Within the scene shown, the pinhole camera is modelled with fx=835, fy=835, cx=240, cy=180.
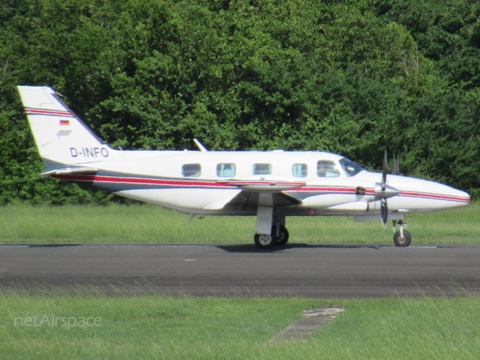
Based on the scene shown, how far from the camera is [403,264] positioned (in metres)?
14.9

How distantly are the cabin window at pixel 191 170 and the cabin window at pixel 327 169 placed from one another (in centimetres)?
263

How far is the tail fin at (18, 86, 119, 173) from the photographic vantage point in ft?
62.6

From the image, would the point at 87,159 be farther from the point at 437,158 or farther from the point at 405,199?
the point at 437,158

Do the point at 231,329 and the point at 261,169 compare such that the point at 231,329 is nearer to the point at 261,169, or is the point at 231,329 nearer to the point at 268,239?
the point at 268,239

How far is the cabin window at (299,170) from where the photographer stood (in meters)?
17.9

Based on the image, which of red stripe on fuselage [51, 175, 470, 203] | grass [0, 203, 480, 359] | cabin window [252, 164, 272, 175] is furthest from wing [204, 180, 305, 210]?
grass [0, 203, 480, 359]

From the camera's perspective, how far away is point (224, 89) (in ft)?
120

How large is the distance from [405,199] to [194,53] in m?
19.6

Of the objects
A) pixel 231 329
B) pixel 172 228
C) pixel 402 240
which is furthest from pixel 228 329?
pixel 172 228

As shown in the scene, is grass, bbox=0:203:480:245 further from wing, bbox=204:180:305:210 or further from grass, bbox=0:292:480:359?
grass, bbox=0:292:480:359

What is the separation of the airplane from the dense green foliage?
1012 cm

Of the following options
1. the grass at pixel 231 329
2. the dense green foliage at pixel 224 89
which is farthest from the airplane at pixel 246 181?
the dense green foliage at pixel 224 89

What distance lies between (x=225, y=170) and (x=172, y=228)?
4506 millimetres

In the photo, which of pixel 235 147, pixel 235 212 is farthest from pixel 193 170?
pixel 235 147
